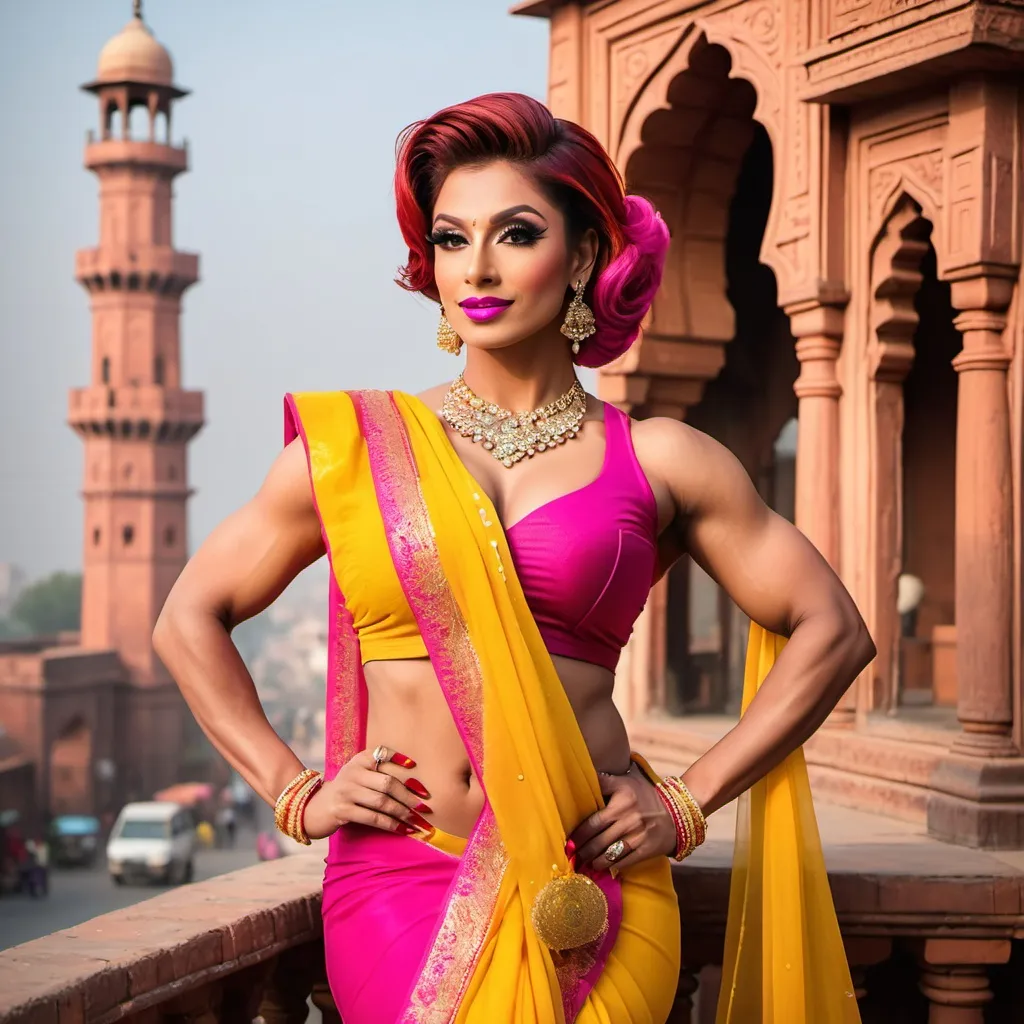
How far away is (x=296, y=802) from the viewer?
200 cm

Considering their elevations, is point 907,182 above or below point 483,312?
above

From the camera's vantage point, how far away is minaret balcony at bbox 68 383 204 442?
3619cm

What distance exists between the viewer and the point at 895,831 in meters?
3.82

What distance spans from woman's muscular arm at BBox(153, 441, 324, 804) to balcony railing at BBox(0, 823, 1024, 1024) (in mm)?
345

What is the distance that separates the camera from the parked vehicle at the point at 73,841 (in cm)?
3141

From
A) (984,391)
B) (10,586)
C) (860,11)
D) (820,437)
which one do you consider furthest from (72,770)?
(10,586)

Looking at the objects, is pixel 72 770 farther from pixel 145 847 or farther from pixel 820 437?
pixel 820 437

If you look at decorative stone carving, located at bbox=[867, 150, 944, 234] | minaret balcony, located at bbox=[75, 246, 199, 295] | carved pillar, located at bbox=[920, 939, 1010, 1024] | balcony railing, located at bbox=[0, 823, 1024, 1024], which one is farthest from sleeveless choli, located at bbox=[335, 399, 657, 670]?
minaret balcony, located at bbox=[75, 246, 199, 295]

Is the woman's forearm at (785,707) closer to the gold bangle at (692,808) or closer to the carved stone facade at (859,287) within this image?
the gold bangle at (692,808)

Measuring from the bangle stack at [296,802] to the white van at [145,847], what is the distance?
26743 mm

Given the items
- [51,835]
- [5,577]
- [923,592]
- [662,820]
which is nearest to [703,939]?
[662,820]

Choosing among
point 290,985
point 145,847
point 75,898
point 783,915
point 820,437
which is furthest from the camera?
point 75,898

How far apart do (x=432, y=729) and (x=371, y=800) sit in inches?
4.3

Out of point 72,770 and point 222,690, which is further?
point 72,770
